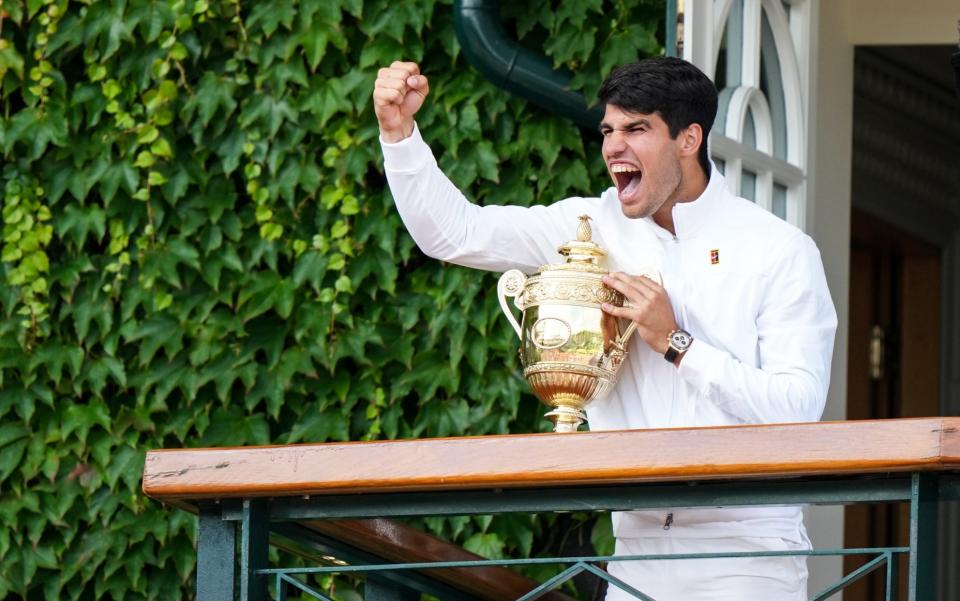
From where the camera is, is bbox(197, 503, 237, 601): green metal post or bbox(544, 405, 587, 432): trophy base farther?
bbox(544, 405, 587, 432): trophy base

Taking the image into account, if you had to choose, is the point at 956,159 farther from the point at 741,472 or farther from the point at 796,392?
the point at 741,472

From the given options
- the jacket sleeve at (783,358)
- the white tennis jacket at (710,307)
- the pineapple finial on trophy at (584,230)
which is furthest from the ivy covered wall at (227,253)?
the jacket sleeve at (783,358)

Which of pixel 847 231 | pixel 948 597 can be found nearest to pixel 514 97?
pixel 847 231

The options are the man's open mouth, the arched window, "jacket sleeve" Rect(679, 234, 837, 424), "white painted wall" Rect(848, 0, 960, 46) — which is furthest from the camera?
"white painted wall" Rect(848, 0, 960, 46)

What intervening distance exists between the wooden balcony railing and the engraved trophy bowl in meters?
0.41

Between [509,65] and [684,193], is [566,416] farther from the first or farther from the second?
[509,65]

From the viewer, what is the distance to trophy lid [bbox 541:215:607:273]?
8.38ft

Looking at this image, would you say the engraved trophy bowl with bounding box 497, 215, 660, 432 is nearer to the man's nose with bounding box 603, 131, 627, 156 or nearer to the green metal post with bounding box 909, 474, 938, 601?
the man's nose with bounding box 603, 131, 627, 156

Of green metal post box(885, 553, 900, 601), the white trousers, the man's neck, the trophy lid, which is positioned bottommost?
green metal post box(885, 553, 900, 601)

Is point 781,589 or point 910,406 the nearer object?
point 781,589

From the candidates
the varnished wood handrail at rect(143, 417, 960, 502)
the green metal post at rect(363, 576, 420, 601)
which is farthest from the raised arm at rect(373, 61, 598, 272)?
the varnished wood handrail at rect(143, 417, 960, 502)

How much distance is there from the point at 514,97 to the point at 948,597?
8.80 feet

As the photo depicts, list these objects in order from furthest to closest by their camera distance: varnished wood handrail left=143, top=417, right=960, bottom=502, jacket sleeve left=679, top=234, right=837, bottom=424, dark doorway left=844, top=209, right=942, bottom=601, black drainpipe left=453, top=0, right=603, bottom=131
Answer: dark doorway left=844, top=209, right=942, bottom=601 < black drainpipe left=453, top=0, right=603, bottom=131 < jacket sleeve left=679, top=234, right=837, bottom=424 < varnished wood handrail left=143, top=417, right=960, bottom=502

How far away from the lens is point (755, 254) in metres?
2.56
